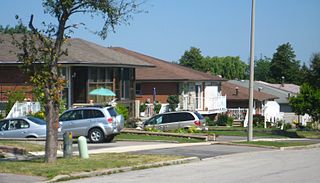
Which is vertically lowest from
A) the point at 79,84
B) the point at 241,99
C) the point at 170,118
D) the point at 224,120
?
the point at 224,120

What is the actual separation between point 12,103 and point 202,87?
25.0m

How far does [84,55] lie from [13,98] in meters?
6.55

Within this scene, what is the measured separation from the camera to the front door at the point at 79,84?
1635 inches

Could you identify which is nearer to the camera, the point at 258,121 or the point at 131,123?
the point at 131,123

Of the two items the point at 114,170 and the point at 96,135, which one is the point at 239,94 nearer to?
the point at 96,135

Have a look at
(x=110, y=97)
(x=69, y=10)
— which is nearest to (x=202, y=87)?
(x=110, y=97)

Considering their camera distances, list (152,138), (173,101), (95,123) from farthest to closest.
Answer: (173,101), (152,138), (95,123)

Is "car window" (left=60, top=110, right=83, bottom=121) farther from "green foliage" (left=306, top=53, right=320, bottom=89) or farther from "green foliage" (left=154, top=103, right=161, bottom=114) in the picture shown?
"green foliage" (left=306, top=53, right=320, bottom=89)

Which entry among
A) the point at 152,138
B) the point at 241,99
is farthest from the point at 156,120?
the point at 241,99

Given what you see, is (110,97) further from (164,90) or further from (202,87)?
(202,87)

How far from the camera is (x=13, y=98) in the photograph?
37344mm

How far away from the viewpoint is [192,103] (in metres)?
53.9

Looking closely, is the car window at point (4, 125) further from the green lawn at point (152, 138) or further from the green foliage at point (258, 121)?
the green foliage at point (258, 121)

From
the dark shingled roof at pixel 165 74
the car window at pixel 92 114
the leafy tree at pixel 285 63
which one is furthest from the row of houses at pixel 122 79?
the leafy tree at pixel 285 63
